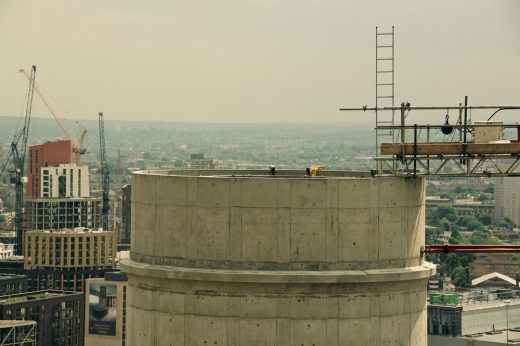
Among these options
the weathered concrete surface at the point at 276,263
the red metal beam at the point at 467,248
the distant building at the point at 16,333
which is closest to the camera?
the weathered concrete surface at the point at 276,263

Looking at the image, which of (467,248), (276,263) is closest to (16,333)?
(467,248)

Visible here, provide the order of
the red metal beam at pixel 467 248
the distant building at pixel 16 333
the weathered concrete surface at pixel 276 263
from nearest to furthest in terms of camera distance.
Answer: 1. the weathered concrete surface at pixel 276 263
2. the red metal beam at pixel 467 248
3. the distant building at pixel 16 333

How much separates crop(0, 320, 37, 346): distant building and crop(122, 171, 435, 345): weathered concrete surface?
141709 mm

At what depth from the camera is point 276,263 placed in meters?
22.4

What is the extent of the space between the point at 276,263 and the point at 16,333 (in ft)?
499

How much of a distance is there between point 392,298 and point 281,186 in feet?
7.03

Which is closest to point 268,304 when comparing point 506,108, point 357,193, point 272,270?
point 272,270

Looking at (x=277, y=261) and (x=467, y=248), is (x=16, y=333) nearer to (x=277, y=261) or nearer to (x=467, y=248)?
(x=467, y=248)

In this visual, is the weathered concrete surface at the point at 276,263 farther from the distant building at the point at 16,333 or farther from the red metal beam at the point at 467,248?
the distant building at the point at 16,333

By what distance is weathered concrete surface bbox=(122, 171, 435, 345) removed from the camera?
22.3 m

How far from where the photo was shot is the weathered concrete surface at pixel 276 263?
22328mm

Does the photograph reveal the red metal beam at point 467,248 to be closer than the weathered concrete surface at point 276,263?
No

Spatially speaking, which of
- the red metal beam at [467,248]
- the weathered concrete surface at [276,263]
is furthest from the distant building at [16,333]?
the weathered concrete surface at [276,263]

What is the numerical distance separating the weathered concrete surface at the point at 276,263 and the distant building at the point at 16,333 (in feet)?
465
